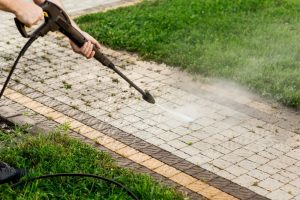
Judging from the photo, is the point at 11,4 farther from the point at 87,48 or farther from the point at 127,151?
the point at 127,151

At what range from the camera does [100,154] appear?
5324 mm

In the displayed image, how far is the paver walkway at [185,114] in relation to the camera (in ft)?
17.3

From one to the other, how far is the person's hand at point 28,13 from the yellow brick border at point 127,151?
183cm

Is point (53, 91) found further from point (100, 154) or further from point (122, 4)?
point (122, 4)

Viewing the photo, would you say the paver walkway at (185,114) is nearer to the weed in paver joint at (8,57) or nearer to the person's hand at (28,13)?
the weed in paver joint at (8,57)

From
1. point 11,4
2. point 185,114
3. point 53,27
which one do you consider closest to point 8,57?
point 185,114

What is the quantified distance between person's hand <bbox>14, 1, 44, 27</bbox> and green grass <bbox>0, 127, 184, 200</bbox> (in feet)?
4.60

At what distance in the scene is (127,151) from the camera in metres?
5.54

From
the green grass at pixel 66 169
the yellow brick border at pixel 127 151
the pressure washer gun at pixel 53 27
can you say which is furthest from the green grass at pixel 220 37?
the pressure washer gun at pixel 53 27

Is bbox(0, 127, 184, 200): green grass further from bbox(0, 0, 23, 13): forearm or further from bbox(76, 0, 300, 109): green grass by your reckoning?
bbox(76, 0, 300, 109): green grass

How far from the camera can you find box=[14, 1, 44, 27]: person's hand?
13.4ft

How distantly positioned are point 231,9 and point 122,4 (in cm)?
209

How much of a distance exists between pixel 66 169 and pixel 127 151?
0.73 metres

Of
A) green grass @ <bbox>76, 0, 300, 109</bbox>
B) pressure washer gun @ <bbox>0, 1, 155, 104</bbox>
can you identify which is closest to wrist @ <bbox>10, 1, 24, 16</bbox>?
pressure washer gun @ <bbox>0, 1, 155, 104</bbox>
